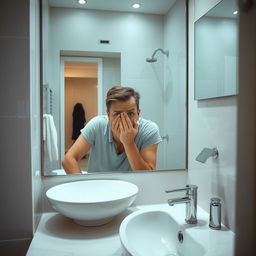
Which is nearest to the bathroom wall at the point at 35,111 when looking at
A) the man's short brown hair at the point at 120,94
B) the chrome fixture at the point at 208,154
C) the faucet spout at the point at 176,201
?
the man's short brown hair at the point at 120,94

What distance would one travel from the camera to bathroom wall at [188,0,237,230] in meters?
0.96

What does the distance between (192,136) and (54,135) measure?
2.62 feet

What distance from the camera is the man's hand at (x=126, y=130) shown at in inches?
52.0

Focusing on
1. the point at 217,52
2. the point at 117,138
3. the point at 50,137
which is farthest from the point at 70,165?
the point at 217,52

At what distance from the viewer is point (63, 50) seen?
1.26m

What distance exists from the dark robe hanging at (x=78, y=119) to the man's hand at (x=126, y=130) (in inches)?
8.7

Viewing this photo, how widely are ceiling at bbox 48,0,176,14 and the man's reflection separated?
467 mm

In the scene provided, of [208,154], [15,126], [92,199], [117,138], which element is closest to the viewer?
[15,126]

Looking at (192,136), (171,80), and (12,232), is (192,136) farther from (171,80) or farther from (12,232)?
(12,232)

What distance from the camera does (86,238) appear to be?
1.02 meters

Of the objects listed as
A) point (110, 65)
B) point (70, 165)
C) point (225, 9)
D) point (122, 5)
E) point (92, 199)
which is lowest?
point (92, 199)

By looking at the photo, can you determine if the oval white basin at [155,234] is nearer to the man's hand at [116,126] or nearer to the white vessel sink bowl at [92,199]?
the white vessel sink bowl at [92,199]

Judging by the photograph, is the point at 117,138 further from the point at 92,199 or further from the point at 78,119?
the point at 92,199

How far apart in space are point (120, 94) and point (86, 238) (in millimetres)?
774
